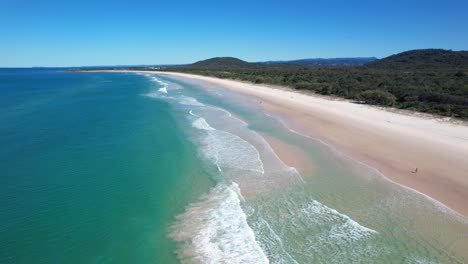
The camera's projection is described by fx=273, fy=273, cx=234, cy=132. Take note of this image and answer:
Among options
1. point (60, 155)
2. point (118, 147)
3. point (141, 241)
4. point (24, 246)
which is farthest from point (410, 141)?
point (60, 155)

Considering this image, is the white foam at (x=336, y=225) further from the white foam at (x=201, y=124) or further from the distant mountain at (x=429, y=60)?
the distant mountain at (x=429, y=60)

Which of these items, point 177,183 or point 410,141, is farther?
point 410,141

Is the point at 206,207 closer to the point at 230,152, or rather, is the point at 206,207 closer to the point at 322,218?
the point at 322,218

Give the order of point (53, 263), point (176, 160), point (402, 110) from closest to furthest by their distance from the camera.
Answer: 1. point (53, 263)
2. point (176, 160)
3. point (402, 110)

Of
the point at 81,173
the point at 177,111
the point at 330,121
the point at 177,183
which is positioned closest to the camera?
the point at 177,183

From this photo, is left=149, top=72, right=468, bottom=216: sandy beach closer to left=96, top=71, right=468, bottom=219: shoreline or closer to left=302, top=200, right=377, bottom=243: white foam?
left=96, top=71, right=468, bottom=219: shoreline

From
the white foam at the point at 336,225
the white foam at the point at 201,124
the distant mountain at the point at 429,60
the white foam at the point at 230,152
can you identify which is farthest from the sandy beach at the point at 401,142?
the distant mountain at the point at 429,60

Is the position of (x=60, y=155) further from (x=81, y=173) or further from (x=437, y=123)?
(x=437, y=123)

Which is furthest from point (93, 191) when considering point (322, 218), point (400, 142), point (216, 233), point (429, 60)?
point (429, 60)
